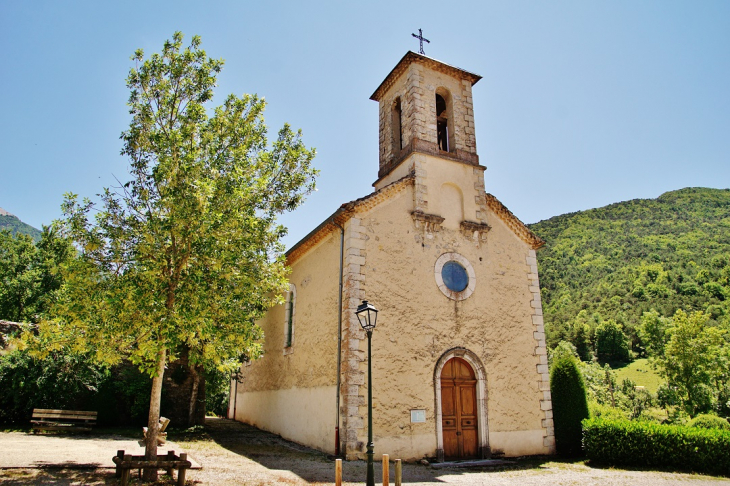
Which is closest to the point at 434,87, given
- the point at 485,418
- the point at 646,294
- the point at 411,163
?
the point at 411,163

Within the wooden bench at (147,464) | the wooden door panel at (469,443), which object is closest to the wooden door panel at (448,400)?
the wooden door panel at (469,443)

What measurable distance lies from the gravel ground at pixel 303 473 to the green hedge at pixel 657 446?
23.9 inches

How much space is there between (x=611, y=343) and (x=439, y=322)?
57741 millimetres

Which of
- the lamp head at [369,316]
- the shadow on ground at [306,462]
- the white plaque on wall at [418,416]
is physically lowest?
the shadow on ground at [306,462]

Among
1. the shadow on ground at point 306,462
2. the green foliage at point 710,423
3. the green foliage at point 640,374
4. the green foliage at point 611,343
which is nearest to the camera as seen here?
the shadow on ground at point 306,462

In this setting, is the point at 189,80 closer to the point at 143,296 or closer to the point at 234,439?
the point at 143,296

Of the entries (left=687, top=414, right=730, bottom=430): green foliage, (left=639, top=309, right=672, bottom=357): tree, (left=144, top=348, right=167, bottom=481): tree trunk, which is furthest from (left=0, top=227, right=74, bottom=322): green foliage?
(left=639, top=309, right=672, bottom=357): tree

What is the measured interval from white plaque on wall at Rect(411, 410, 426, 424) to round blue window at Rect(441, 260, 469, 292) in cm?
330

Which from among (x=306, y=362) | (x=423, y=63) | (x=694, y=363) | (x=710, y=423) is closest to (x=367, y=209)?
(x=306, y=362)

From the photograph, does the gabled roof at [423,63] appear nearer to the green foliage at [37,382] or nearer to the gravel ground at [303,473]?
the gravel ground at [303,473]

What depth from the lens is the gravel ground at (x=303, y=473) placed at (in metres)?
7.77

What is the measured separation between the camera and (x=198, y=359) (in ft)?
29.5

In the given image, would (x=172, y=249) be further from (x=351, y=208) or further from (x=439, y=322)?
(x=439, y=322)

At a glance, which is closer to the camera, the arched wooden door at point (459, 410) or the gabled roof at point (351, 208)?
the arched wooden door at point (459, 410)
